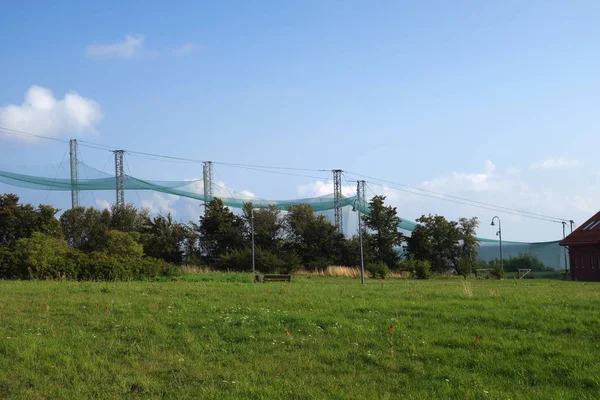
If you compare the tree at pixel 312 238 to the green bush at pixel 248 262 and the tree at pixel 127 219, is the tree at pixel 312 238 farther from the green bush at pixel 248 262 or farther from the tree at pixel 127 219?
the tree at pixel 127 219

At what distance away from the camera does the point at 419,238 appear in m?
56.6

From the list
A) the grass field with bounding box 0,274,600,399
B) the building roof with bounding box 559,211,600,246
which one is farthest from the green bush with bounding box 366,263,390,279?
the grass field with bounding box 0,274,600,399

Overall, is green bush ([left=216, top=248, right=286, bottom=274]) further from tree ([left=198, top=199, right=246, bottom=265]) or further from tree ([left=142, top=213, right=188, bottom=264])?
tree ([left=142, top=213, right=188, bottom=264])

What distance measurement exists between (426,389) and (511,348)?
2217 millimetres

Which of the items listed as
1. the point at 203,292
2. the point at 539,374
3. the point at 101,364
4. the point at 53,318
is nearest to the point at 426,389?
the point at 539,374

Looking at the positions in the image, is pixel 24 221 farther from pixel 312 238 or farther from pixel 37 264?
pixel 312 238

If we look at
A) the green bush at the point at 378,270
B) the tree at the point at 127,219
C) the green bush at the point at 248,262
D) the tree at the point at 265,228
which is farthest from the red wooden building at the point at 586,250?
the tree at the point at 127,219

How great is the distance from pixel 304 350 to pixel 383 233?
49.0 meters

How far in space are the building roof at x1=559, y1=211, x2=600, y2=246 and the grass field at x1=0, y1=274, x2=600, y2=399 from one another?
35.8 m

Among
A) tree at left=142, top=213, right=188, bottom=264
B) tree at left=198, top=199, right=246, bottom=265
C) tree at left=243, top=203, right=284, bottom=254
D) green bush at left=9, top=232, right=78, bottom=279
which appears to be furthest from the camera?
tree at left=243, top=203, right=284, bottom=254

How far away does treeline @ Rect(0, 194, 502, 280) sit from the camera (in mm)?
49781

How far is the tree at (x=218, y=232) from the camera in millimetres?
54594

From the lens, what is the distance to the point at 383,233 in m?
56.7

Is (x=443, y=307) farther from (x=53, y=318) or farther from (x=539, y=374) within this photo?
(x=53, y=318)
